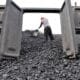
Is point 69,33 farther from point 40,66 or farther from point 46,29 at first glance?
point 46,29

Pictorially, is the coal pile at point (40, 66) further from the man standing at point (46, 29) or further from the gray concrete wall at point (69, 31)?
the man standing at point (46, 29)

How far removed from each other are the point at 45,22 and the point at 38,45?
2.23 meters

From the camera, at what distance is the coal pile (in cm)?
584

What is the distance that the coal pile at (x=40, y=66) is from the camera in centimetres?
584

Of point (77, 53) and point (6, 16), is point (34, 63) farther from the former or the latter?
point (6, 16)

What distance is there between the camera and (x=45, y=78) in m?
5.70

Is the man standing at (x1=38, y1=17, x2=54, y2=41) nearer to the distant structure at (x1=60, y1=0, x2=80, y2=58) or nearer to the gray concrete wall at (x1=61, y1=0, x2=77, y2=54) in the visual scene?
the distant structure at (x1=60, y1=0, x2=80, y2=58)

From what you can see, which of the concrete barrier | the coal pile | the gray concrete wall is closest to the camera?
the coal pile

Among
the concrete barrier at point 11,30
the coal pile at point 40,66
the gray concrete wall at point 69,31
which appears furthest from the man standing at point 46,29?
the coal pile at point 40,66

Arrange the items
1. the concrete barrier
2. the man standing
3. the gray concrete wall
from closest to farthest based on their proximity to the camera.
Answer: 1. the gray concrete wall
2. the concrete barrier
3. the man standing

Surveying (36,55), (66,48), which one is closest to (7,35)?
(36,55)

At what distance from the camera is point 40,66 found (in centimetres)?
656

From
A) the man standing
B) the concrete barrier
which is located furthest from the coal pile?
the man standing

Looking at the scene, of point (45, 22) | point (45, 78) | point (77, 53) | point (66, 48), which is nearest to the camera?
point (45, 78)
